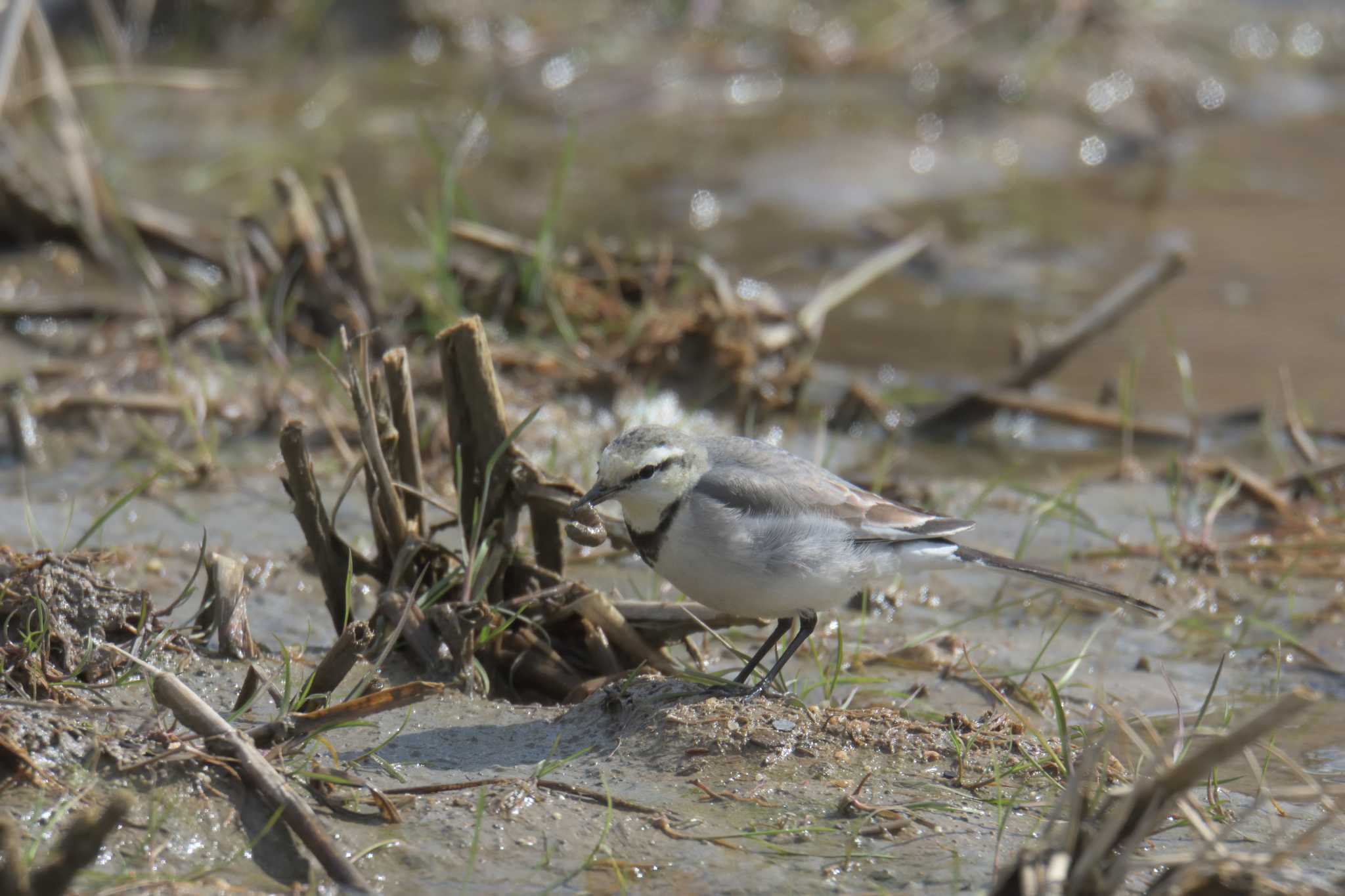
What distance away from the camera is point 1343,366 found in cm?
893

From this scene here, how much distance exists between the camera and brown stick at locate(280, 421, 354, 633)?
4.54 meters

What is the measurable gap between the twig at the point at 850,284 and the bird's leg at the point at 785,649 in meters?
2.94

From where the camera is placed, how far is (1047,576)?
514cm

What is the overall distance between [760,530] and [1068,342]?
137 inches

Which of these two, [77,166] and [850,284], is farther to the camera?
[77,166]

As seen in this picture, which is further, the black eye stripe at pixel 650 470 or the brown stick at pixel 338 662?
the black eye stripe at pixel 650 470

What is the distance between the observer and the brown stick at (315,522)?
4.54 metres

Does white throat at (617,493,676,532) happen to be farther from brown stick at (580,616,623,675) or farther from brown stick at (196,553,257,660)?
brown stick at (196,553,257,660)

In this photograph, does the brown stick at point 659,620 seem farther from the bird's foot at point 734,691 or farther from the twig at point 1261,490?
the twig at point 1261,490

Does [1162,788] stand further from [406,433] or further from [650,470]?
[406,433]

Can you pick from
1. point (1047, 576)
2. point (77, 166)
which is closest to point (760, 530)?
point (1047, 576)

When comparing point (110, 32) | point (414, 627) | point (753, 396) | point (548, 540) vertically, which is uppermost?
point (110, 32)

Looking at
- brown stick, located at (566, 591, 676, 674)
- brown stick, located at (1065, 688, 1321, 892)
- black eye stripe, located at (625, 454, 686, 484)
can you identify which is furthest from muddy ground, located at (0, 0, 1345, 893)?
black eye stripe, located at (625, 454, 686, 484)

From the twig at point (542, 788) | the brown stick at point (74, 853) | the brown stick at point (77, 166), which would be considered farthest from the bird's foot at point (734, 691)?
the brown stick at point (77, 166)
